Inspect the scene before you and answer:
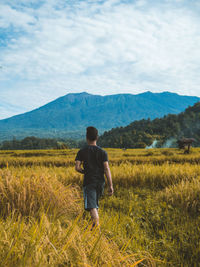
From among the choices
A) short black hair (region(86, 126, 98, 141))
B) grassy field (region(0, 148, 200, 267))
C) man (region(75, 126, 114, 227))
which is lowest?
grassy field (region(0, 148, 200, 267))

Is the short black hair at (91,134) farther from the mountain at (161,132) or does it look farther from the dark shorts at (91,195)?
the mountain at (161,132)

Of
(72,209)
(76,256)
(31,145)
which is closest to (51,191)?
(72,209)

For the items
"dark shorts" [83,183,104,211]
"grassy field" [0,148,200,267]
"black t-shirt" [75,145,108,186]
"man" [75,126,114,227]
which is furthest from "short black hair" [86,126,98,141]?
"grassy field" [0,148,200,267]

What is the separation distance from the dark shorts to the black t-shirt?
0.32ft

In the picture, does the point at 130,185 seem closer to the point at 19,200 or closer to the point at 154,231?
the point at 154,231

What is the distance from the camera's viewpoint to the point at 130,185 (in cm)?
872

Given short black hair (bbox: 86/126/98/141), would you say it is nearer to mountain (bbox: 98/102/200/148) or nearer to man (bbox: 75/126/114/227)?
man (bbox: 75/126/114/227)

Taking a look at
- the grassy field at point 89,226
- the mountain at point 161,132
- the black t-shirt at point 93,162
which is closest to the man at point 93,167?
the black t-shirt at point 93,162

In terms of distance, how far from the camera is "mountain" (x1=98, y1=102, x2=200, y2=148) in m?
76.3

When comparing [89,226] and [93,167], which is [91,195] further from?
[89,226]

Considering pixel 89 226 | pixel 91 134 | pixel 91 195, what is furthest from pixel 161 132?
pixel 89 226

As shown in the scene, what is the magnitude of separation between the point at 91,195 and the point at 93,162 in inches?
25.3

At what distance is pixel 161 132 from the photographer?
299ft

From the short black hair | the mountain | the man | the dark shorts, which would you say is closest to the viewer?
the dark shorts
